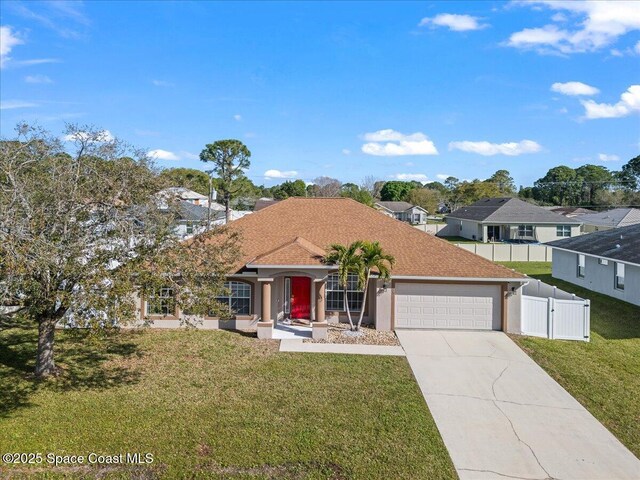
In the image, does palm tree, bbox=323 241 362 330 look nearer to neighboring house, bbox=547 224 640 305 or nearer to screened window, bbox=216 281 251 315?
screened window, bbox=216 281 251 315

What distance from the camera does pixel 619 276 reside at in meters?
21.4

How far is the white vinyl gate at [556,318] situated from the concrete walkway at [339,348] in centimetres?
533

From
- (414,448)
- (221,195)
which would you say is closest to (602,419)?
(414,448)

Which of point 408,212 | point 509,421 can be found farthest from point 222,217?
point 408,212

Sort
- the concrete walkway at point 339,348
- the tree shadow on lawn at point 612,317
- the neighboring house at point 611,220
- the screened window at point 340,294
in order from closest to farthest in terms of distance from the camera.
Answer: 1. the concrete walkway at point 339,348
2. the tree shadow on lawn at point 612,317
3. the screened window at point 340,294
4. the neighboring house at point 611,220

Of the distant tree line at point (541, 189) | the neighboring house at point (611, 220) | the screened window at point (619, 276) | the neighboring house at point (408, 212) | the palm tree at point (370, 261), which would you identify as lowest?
the screened window at point (619, 276)

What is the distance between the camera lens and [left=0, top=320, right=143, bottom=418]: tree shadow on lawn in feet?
33.0

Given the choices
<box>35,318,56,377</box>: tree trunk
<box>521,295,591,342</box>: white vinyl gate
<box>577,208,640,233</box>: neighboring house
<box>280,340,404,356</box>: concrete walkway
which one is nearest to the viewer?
<box>35,318,56,377</box>: tree trunk

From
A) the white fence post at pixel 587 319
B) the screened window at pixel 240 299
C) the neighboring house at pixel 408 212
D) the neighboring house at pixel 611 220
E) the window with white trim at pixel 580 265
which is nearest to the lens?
the white fence post at pixel 587 319

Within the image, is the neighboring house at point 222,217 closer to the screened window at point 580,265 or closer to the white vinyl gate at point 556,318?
the white vinyl gate at point 556,318

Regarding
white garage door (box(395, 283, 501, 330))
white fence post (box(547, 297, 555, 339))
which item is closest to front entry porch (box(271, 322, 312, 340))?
white garage door (box(395, 283, 501, 330))

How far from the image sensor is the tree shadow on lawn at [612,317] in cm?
1611

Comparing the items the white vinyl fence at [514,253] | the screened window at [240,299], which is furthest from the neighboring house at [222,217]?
the white vinyl fence at [514,253]

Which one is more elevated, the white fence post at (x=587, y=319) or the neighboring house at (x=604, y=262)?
the neighboring house at (x=604, y=262)
